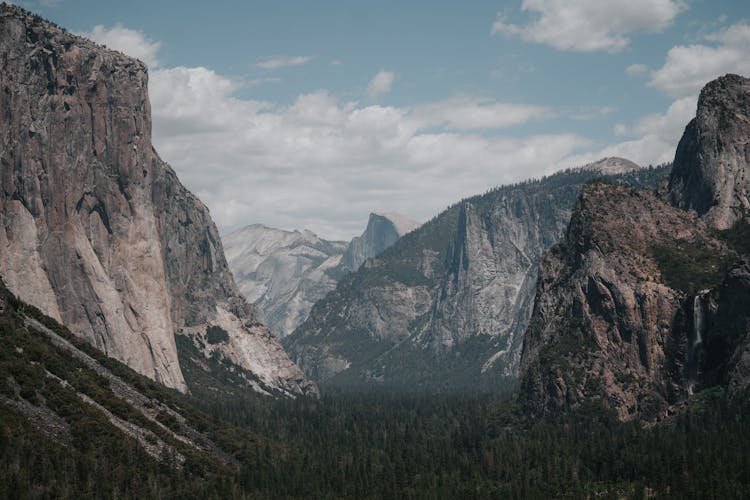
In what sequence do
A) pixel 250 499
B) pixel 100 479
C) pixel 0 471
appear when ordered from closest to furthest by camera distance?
1. pixel 0 471
2. pixel 100 479
3. pixel 250 499

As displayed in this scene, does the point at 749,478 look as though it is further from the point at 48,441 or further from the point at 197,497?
the point at 48,441

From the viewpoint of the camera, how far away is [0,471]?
553 feet

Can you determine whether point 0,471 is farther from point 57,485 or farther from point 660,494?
point 660,494

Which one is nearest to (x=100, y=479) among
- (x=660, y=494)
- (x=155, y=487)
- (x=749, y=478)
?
(x=155, y=487)

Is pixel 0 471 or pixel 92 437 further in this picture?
pixel 92 437

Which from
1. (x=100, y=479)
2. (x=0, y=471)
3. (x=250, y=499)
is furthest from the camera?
(x=250, y=499)

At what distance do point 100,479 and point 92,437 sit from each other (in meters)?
15.7

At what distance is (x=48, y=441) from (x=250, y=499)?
126 feet

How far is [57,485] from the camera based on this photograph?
576 feet

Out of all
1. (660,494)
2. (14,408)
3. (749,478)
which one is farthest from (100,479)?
(749,478)

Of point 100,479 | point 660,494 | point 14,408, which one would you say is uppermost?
point 14,408

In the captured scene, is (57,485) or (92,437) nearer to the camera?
(57,485)

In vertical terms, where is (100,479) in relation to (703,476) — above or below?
above

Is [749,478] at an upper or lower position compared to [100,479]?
lower
